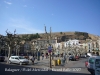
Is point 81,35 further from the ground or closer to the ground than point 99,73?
further from the ground

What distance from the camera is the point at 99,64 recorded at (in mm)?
13969

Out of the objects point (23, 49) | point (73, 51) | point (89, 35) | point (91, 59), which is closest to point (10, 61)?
point (91, 59)

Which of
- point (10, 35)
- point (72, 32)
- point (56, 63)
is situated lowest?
point (56, 63)

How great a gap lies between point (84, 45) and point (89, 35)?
76.2 metres

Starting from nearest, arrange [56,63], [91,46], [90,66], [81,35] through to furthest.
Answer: [90,66] → [56,63] → [91,46] → [81,35]

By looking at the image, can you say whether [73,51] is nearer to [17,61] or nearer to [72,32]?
[17,61]

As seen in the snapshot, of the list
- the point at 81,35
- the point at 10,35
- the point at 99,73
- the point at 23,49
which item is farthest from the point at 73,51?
the point at 81,35

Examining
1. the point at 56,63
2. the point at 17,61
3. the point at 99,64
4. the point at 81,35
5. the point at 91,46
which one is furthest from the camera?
the point at 81,35

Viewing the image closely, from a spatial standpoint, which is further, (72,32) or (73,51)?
(72,32)

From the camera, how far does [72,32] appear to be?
179 metres

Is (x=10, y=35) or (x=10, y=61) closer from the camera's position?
(x=10, y=61)

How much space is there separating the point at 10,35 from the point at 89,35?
162510mm

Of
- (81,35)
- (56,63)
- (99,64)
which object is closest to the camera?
(99,64)

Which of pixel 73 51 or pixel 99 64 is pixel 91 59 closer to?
pixel 99 64
